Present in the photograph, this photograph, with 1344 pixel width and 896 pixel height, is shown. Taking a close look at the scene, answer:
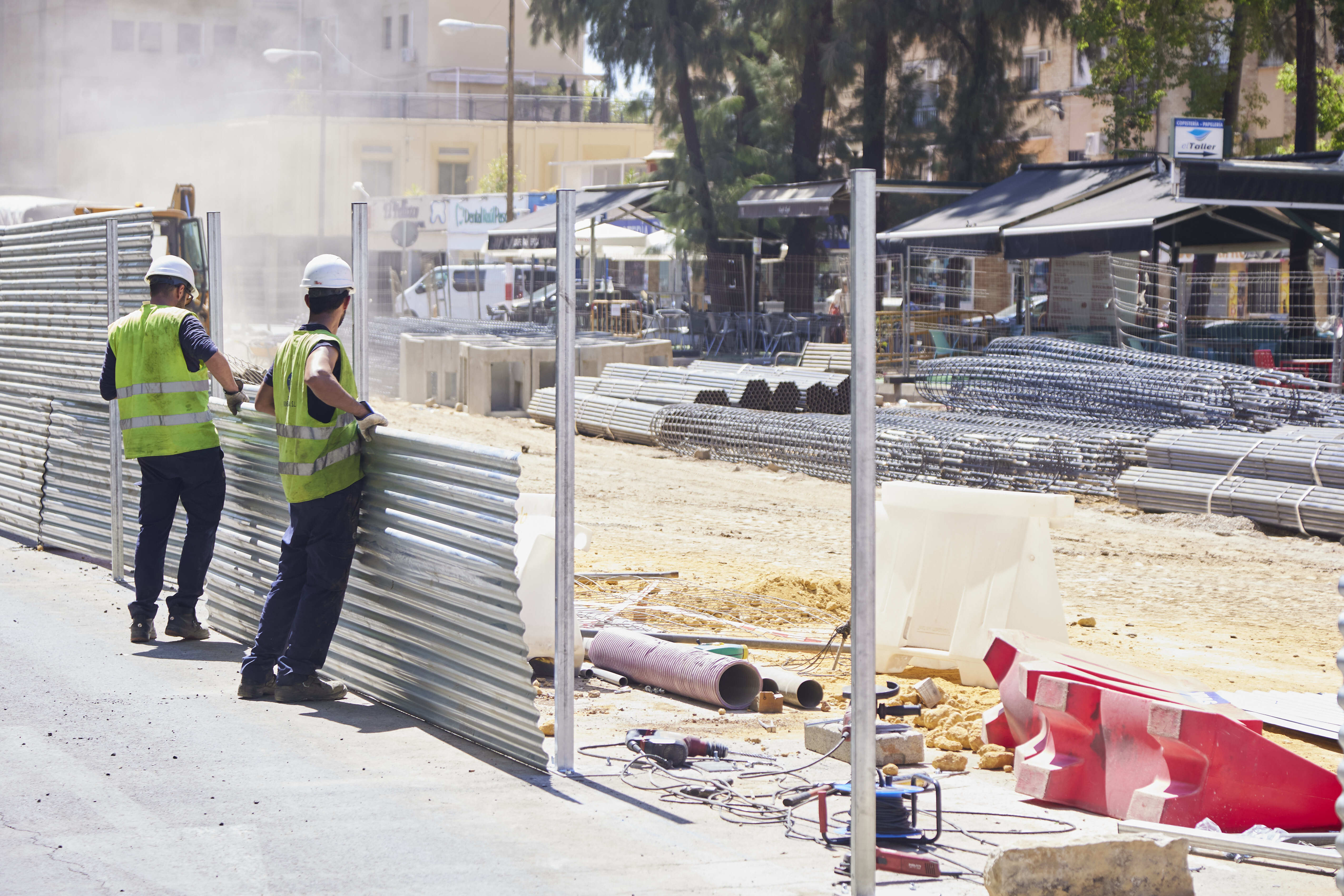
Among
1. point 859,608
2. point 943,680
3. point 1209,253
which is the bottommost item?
point 943,680

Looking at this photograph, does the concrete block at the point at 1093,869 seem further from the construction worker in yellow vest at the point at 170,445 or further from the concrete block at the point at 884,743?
the construction worker in yellow vest at the point at 170,445

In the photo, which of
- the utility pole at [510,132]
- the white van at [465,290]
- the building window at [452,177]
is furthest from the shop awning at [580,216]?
the building window at [452,177]

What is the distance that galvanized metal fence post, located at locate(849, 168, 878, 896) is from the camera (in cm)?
400

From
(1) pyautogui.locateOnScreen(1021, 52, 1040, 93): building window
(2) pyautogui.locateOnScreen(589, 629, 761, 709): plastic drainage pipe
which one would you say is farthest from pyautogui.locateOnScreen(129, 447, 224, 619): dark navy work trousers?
(1) pyautogui.locateOnScreen(1021, 52, 1040, 93): building window

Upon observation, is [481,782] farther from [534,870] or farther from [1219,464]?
[1219,464]

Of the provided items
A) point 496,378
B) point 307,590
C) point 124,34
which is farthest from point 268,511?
point 124,34

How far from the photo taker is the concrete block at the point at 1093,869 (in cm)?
423

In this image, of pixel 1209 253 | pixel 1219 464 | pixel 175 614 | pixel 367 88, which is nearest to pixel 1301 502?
pixel 1219 464

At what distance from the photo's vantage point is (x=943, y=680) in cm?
748

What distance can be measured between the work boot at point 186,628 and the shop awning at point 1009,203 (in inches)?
800

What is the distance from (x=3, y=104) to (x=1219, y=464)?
1669 inches

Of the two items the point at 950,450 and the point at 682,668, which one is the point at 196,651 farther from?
the point at 950,450

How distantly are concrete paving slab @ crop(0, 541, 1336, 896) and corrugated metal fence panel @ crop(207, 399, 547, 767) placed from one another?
13 cm

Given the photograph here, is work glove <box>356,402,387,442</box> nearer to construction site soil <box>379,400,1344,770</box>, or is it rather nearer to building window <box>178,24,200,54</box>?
construction site soil <box>379,400,1344,770</box>
